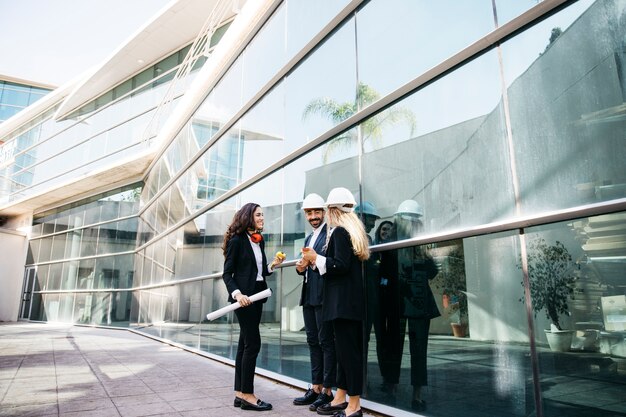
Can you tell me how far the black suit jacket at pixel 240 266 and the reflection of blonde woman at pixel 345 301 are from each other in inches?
29.7

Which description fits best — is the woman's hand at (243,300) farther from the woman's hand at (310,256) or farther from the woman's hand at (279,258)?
the woman's hand at (310,256)

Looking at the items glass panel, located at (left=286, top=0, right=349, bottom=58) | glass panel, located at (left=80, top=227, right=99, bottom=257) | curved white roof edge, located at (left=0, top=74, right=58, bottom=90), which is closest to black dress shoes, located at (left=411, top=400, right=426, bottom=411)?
glass panel, located at (left=286, top=0, right=349, bottom=58)

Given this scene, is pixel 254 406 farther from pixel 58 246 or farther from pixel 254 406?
pixel 58 246

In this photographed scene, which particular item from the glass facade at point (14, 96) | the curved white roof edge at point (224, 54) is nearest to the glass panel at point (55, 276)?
the curved white roof edge at point (224, 54)

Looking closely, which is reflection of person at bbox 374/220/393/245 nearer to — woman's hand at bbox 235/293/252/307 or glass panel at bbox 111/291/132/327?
woman's hand at bbox 235/293/252/307

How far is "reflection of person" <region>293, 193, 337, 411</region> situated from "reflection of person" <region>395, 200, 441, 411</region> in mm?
696

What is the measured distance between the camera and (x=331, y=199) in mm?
3713

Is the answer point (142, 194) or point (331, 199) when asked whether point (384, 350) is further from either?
point (142, 194)

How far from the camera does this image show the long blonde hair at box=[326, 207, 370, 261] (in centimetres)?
351

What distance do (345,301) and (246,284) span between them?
1052 millimetres

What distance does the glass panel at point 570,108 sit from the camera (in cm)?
239

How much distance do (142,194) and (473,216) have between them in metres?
18.3

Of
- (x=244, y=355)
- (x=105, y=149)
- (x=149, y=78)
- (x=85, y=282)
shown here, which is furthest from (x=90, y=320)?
(x=244, y=355)

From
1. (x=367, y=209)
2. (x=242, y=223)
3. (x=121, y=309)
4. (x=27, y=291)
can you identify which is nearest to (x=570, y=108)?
(x=367, y=209)
